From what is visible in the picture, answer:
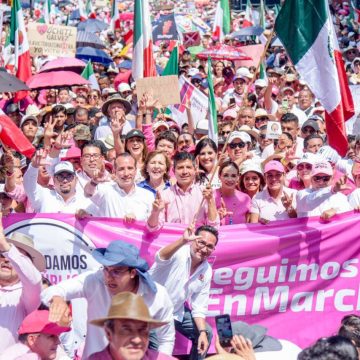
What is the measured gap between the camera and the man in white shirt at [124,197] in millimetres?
7367

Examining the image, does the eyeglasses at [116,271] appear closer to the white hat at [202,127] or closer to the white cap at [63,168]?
the white cap at [63,168]

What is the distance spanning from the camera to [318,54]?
7.92 m

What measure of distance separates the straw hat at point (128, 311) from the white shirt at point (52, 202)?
120 inches

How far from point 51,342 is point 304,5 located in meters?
3.98

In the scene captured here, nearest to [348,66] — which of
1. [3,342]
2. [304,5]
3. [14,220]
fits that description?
[304,5]

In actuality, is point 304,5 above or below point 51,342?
above

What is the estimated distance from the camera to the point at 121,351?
4.39 metres

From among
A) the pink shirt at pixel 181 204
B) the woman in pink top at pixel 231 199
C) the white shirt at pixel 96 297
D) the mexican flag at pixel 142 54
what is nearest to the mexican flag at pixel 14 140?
the pink shirt at pixel 181 204

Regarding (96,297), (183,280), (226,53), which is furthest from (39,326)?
(226,53)

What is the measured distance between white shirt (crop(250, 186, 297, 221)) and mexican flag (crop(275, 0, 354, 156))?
0.65 metres

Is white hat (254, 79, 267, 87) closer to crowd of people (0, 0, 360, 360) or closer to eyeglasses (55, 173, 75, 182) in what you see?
crowd of people (0, 0, 360, 360)

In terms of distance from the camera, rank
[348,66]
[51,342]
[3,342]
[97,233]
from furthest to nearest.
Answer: [348,66], [97,233], [3,342], [51,342]

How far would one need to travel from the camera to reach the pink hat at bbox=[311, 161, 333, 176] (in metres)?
7.33

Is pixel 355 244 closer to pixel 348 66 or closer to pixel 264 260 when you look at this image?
pixel 264 260
